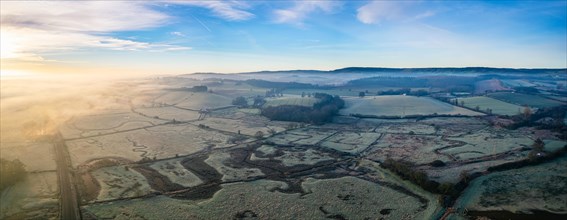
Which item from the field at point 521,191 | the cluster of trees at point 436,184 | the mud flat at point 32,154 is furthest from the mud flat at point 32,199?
the field at point 521,191

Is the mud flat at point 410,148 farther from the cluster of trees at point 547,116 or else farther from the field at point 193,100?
the field at point 193,100

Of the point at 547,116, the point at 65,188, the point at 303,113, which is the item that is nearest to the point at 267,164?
the point at 65,188

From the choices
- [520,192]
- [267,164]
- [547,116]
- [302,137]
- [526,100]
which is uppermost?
[526,100]

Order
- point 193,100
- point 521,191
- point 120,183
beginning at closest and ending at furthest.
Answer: point 521,191
point 120,183
point 193,100

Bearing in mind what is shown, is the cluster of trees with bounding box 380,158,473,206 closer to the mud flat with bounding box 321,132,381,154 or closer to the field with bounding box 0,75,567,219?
the field with bounding box 0,75,567,219

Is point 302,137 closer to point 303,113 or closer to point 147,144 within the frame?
point 303,113

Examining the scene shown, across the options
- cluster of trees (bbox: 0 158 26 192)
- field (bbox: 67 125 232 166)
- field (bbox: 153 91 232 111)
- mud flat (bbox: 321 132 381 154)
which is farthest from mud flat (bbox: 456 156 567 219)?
field (bbox: 153 91 232 111)
